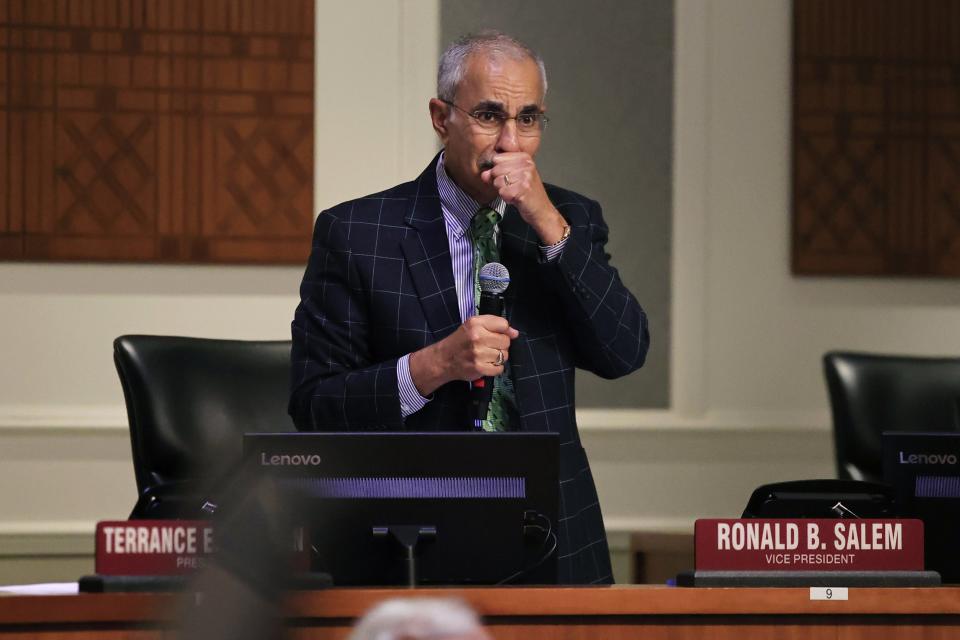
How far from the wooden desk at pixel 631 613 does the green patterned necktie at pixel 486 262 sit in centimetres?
→ 64

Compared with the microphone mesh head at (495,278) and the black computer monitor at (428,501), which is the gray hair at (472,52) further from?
the black computer monitor at (428,501)

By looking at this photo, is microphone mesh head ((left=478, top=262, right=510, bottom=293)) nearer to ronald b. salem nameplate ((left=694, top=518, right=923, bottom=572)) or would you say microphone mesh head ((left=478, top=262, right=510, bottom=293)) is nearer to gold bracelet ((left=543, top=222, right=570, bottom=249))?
gold bracelet ((left=543, top=222, right=570, bottom=249))

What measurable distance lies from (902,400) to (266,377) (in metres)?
1.61

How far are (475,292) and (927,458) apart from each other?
2.79ft

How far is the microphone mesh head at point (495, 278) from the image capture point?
1959 mm

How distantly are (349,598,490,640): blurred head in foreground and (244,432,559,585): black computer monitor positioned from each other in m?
1.16

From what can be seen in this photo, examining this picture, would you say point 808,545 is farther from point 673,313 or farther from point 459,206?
point 673,313

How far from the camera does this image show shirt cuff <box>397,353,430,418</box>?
2074mm

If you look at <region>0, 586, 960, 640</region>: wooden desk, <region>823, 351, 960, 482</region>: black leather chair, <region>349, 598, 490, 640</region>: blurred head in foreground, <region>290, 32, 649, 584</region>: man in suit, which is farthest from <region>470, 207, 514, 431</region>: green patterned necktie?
<region>349, 598, 490, 640</region>: blurred head in foreground

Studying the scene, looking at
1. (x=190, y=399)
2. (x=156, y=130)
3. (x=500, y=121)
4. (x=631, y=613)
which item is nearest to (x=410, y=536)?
(x=631, y=613)

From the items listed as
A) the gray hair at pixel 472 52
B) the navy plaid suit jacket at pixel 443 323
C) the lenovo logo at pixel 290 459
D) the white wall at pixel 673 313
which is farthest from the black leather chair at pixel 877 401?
the lenovo logo at pixel 290 459

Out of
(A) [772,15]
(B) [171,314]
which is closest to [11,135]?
(B) [171,314]

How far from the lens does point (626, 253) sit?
13.1 feet

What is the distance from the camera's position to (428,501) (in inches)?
64.1
